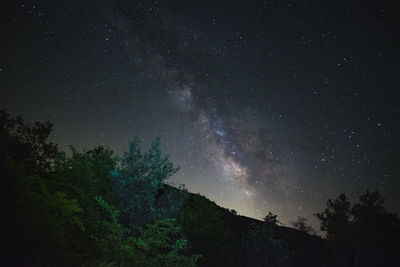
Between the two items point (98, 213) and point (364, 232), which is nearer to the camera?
point (98, 213)

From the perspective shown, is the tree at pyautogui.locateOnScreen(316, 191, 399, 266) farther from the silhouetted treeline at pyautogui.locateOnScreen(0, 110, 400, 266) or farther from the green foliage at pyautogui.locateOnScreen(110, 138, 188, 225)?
the green foliage at pyautogui.locateOnScreen(110, 138, 188, 225)

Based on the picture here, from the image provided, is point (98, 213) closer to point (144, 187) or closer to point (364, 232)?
point (144, 187)

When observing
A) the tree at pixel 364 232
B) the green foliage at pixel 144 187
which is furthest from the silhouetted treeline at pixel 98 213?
the tree at pixel 364 232

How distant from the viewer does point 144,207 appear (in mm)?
12867

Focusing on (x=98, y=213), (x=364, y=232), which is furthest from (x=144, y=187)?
(x=364, y=232)

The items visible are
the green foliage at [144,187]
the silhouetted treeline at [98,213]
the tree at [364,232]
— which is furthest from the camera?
the tree at [364,232]

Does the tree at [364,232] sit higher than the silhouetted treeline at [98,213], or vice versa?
the tree at [364,232]

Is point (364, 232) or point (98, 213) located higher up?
point (364, 232)

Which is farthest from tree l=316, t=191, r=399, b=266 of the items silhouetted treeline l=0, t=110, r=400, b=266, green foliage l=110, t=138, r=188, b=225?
green foliage l=110, t=138, r=188, b=225

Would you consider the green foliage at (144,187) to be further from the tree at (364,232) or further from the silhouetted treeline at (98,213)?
the tree at (364,232)

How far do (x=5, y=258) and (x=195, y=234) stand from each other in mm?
13094

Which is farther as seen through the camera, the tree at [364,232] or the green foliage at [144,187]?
the tree at [364,232]

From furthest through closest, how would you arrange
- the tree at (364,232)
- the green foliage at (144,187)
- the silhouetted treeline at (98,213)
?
the tree at (364,232), the green foliage at (144,187), the silhouetted treeline at (98,213)

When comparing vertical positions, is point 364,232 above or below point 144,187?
above
